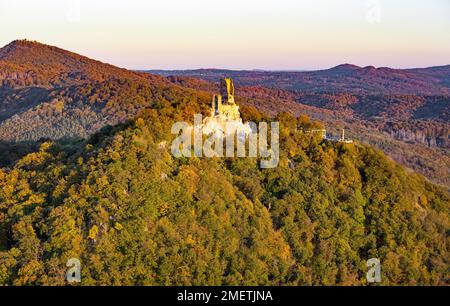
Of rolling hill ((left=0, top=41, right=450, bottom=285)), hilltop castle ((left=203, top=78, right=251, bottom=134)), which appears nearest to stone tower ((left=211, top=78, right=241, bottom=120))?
hilltop castle ((left=203, top=78, right=251, bottom=134))

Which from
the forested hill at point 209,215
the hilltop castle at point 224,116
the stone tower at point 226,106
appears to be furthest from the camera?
the stone tower at point 226,106

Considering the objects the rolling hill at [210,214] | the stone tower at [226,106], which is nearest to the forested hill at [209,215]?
the rolling hill at [210,214]

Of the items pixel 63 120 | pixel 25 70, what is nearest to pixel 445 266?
pixel 63 120

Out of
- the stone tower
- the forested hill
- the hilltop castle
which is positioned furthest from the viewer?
the stone tower

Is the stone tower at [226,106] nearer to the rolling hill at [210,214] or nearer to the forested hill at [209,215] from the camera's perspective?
the rolling hill at [210,214]

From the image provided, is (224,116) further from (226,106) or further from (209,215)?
(209,215)

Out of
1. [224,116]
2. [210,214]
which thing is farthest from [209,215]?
[224,116]

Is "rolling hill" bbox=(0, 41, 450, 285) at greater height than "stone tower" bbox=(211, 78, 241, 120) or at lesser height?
lesser

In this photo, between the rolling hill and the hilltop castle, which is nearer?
the rolling hill

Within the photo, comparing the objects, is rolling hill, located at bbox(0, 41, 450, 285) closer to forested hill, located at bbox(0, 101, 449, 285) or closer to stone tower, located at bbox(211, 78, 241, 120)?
forested hill, located at bbox(0, 101, 449, 285)

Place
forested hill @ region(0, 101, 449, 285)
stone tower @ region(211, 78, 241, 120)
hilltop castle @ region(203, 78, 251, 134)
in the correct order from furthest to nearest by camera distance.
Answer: stone tower @ region(211, 78, 241, 120) < hilltop castle @ region(203, 78, 251, 134) < forested hill @ region(0, 101, 449, 285)
